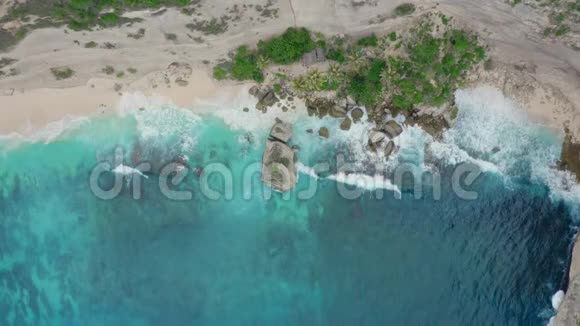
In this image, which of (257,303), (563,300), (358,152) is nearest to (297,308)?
(257,303)

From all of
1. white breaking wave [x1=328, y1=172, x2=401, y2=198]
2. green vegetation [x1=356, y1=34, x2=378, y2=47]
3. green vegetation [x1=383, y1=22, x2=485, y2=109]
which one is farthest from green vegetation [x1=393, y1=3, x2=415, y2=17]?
white breaking wave [x1=328, y1=172, x2=401, y2=198]

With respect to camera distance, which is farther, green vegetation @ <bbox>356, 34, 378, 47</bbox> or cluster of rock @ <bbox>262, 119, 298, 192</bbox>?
cluster of rock @ <bbox>262, 119, 298, 192</bbox>

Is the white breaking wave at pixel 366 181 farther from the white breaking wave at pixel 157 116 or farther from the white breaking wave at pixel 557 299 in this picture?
the white breaking wave at pixel 557 299

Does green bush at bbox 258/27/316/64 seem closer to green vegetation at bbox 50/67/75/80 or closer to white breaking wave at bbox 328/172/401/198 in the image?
white breaking wave at bbox 328/172/401/198

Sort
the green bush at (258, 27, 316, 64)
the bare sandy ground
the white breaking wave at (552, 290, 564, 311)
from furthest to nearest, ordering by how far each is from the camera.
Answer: the white breaking wave at (552, 290, 564, 311)
the green bush at (258, 27, 316, 64)
the bare sandy ground

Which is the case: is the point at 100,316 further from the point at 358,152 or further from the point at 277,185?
the point at 358,152

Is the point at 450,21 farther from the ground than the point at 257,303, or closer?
farther from the ground

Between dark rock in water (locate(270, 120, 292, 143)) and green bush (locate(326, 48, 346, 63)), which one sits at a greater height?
green bush (locate(326, 48, 346, 63))

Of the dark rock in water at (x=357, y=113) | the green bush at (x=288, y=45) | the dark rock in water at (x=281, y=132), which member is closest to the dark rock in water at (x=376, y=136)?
the dark rock in water at (x=357, y=113)
